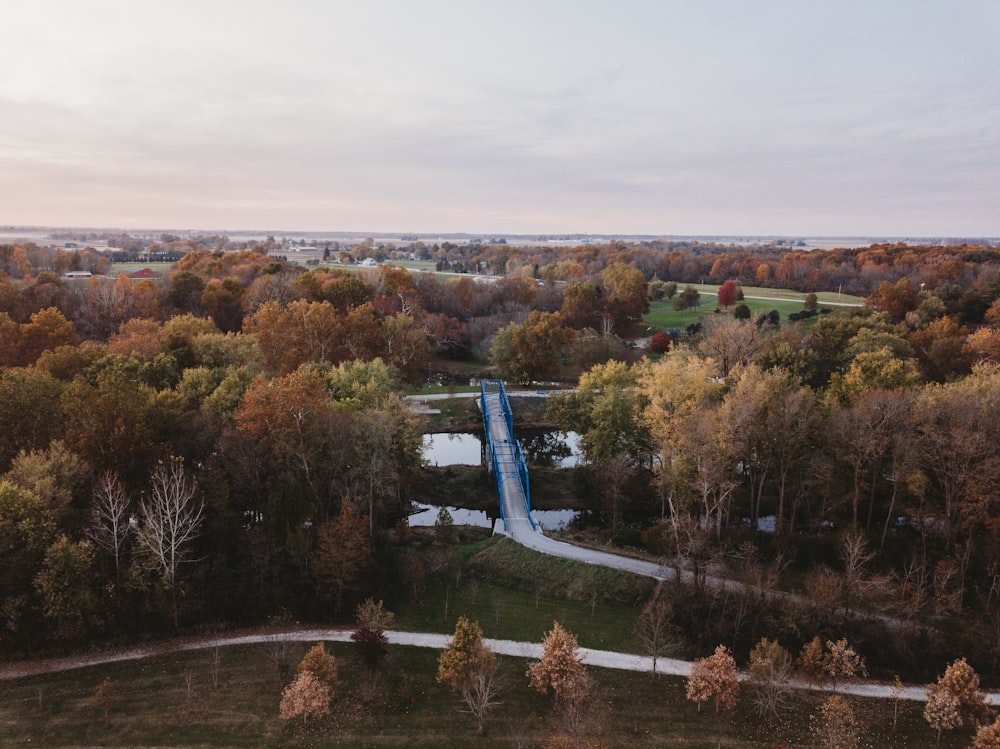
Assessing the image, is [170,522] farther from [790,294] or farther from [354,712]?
[790,294]

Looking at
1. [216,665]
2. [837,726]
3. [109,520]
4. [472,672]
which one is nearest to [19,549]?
[109,520]

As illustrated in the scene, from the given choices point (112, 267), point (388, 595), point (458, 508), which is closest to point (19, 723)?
point (388, 595)

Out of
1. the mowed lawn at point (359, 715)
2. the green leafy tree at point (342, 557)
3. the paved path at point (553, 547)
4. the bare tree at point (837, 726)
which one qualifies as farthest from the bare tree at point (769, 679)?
the green leafy tree at point (342, 557)

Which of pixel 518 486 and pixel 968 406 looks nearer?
pixel 968 406

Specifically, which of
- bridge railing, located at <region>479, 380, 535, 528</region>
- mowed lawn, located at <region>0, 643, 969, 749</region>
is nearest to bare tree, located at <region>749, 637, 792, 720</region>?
mowed lawn, located at <region>0, 643, 969, 749</region>

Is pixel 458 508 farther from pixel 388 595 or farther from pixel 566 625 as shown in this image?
pixel 566 625

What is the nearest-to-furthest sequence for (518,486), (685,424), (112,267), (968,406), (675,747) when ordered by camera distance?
(675,747) < (968,406) < (685,424) < (518,486) < (112,267)

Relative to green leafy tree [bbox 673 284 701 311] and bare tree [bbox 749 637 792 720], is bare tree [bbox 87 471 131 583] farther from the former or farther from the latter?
green leafy tree [bbox 673 284 701 311]
